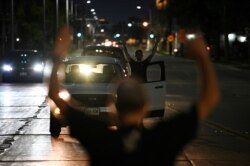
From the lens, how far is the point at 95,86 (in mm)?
14109

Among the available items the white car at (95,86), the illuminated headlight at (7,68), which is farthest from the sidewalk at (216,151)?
the illuminated headlight at (7,68)

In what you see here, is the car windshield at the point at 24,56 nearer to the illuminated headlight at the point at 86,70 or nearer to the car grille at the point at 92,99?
the illuminated headlight at the point at 86,70

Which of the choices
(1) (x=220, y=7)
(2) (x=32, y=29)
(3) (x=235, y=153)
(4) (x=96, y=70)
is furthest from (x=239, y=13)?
(3) (x=235, y=153)

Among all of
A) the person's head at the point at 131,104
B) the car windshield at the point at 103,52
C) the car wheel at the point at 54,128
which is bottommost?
the car wheel at the point at 54,128

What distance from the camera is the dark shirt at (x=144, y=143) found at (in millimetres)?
3982

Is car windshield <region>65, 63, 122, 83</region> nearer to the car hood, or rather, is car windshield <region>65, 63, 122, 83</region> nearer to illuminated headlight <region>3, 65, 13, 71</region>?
the car hood

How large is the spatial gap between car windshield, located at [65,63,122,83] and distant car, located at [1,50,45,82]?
17672 mm

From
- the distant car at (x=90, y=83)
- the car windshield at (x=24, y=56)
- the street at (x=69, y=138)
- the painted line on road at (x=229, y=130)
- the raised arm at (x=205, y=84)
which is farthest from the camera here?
the car windshield at (x=24, y=56)

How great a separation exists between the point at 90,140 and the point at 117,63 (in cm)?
1152

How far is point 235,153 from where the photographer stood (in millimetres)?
12008

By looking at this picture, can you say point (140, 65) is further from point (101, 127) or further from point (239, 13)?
point (239, 13)

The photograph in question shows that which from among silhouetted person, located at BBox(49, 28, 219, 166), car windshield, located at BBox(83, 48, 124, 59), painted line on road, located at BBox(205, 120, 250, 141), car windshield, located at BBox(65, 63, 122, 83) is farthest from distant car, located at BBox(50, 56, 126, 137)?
car windshield, located at BBox(83, 48, 124, 59)

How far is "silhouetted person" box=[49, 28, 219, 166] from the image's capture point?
4.00 metres

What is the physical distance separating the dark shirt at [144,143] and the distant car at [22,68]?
2919 cm
